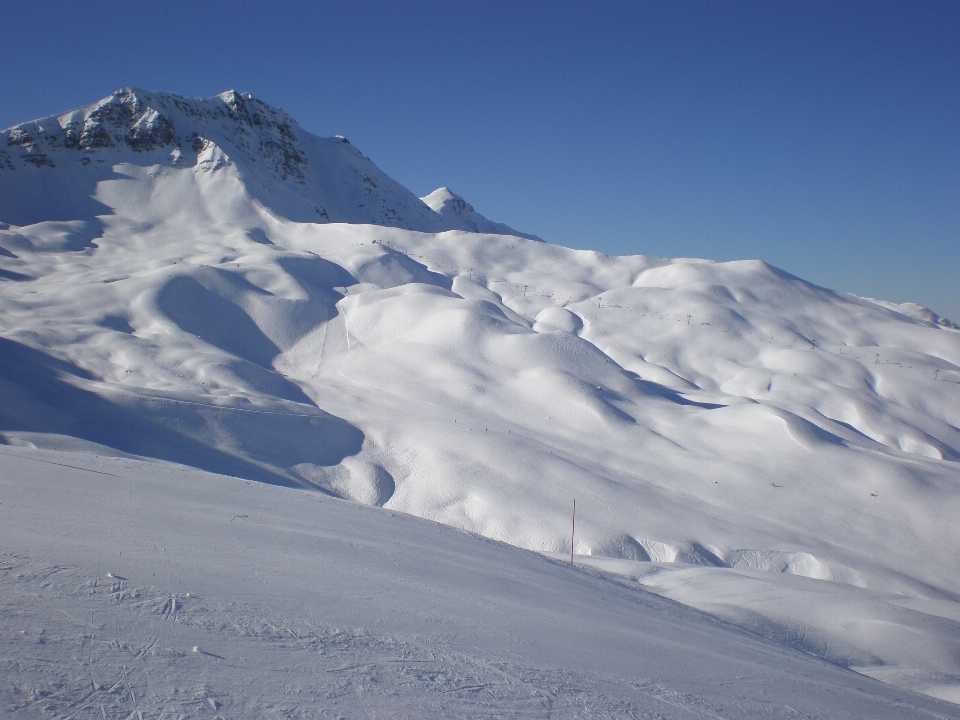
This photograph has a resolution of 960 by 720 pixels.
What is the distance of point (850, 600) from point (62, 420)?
14769 mm

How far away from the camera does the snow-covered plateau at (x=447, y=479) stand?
329 cm

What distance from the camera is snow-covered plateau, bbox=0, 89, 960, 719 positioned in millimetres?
3287

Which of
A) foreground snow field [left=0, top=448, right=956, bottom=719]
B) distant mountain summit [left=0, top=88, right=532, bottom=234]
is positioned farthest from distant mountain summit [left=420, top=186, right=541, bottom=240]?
foreground snow field [left=0, top=448, right=956, bottom=719]

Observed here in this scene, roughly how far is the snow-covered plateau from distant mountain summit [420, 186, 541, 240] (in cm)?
2913

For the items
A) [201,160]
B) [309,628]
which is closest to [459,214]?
[201,160]

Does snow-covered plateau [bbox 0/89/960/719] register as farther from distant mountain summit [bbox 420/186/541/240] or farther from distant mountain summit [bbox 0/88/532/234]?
distant mountain summit [bbox 420/186/541/240]

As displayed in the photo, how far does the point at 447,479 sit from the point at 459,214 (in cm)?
5920

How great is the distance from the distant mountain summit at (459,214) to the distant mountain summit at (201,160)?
2770 millimetres

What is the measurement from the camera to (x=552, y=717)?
10.2 feet

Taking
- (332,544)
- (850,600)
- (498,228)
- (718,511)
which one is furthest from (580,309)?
(498,228)

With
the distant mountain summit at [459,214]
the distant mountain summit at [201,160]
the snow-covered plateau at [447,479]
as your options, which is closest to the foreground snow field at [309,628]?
the snow-covered plateau at [447,479]

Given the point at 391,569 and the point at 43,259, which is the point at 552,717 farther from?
the point at 43,259

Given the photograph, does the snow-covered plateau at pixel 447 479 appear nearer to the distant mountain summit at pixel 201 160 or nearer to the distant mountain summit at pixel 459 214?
the distant mountain summit at pixel 201 160

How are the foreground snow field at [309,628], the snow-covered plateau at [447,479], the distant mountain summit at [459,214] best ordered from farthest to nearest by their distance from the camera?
1. the distant mountain summit at [459,214]
2. the snow-covered plateau at [447,479]
3. the foreground snow field at [309,628]
